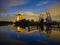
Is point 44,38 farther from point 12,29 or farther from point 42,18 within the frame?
point 12,29

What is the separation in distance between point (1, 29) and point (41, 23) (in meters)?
2.01

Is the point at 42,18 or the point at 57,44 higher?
the point at 42,18

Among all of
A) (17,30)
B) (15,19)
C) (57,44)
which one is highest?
(15,19)

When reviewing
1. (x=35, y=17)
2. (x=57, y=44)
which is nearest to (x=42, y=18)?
(x=35, y=17)

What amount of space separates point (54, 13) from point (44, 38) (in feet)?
4.80

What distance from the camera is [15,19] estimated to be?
6203 millimetres

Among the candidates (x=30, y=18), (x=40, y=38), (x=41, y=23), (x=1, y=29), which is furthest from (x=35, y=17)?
(x=1, y=29)

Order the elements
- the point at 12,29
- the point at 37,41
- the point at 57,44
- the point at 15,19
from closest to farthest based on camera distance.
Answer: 1. the point at 57,44
2. the point at 37,41
3. the point at 15,19
4. the point at 12,29

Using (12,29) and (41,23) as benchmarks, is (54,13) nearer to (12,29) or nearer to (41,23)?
(41,23)

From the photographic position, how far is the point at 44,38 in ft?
18.3

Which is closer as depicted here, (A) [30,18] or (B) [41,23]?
A: (A) [30,18]

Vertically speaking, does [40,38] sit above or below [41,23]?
below

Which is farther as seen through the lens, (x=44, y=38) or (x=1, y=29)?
(x=1, y=29)

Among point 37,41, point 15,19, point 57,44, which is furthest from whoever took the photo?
point 15,19
